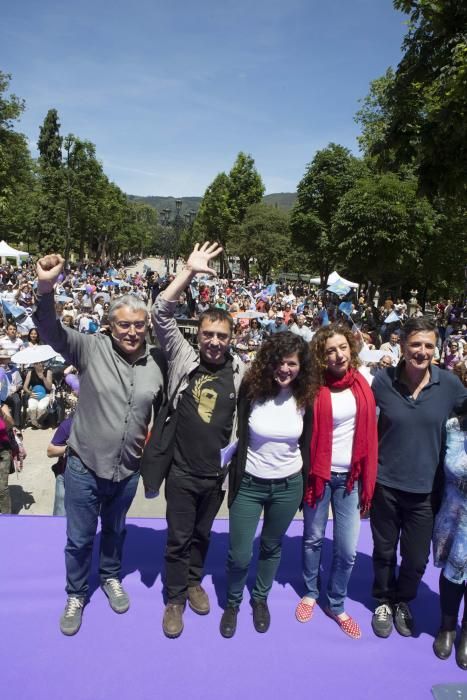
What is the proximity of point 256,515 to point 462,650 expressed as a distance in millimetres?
1258

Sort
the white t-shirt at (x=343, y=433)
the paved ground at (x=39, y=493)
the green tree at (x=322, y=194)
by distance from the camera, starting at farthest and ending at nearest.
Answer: the green tree at (x=322, y=194), the paved ground at (x=39, y=493), the white t-shirt at (x=343, y=433)

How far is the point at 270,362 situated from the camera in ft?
7.97

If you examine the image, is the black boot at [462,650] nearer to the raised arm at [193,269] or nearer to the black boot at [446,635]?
the black boot at [446,635]

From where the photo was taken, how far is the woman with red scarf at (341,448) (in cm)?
252

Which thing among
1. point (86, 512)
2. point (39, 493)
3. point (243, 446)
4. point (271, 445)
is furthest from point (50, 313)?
point (39, 493)

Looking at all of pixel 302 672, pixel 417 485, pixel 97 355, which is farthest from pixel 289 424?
pixel 302 672

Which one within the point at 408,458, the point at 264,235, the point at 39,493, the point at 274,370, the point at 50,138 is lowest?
the point at 39,493

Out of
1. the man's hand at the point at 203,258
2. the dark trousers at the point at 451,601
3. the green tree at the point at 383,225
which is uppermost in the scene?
the green tree at the point at 383,225

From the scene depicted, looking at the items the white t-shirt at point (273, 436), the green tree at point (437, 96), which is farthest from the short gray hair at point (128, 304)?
the green tree at point (437, 96)

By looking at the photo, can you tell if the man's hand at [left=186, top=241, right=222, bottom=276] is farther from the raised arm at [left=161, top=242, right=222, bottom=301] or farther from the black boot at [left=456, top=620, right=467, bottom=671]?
the black boot at [left=456, top=620, right=467, bottom=671]

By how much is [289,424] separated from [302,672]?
3.91 ft

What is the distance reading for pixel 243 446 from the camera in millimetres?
2455

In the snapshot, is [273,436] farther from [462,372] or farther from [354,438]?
[462,372]

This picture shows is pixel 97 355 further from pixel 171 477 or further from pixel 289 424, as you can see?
pixel 289 424
